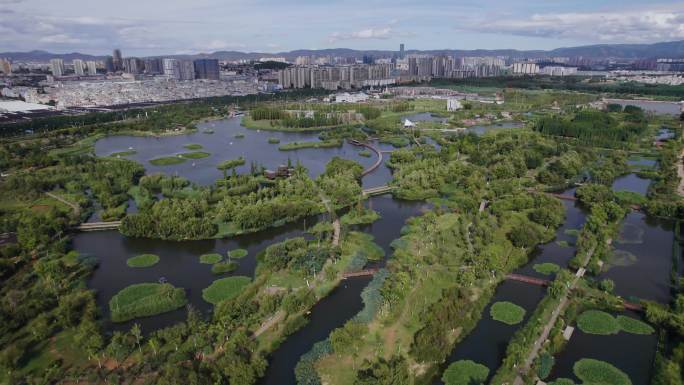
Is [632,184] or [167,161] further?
[167,161]

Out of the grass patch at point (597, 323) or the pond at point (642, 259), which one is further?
the pond at point (642, 259)

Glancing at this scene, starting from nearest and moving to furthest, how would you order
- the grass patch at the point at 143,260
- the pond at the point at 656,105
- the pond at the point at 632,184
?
the grass patch at the point at 143,260 < the pond at the point at 632,184 < the pond at the point at 656,105

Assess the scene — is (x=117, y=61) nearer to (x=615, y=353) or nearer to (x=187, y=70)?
(x=187, y=70)

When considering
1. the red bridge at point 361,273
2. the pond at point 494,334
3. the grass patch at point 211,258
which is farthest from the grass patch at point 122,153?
the pond at point 494,334

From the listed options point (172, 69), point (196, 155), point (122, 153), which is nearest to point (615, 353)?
point (196, 155)

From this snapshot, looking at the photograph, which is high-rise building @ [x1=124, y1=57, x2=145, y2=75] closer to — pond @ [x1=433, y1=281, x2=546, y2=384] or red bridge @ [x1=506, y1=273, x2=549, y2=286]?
red bridge @ [x1=506, y1=273, x2=549, y2=286]

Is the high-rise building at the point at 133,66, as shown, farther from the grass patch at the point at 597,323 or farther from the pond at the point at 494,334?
the grass patch at the point at 597,323

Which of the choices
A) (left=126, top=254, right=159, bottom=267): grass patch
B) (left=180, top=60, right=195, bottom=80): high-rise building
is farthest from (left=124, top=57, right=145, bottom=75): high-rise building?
(left=126, top=254, right=159, bottom=267): grass patch
